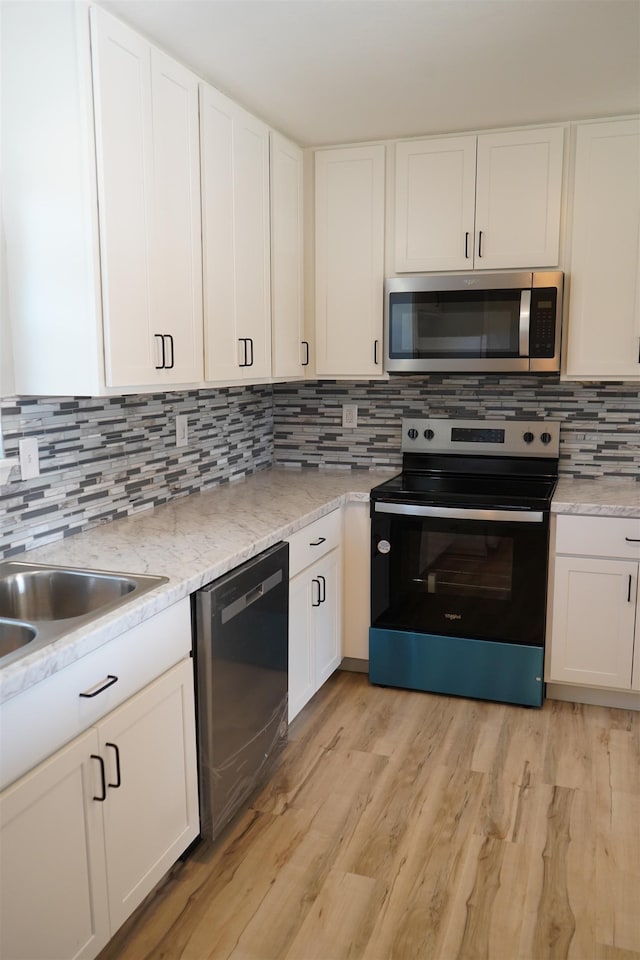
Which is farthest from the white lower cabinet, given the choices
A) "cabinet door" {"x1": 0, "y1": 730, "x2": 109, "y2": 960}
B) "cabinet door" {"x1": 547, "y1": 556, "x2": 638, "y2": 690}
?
"cabinet door" {"x1": 547, "y1": 556, "x2": 638, "y2": 690}

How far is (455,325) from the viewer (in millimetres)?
3205

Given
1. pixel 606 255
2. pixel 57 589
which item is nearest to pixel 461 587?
pixel 606 255

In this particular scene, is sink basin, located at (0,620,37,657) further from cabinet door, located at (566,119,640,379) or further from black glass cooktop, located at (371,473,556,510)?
cabinet door, located at (566,119,640,379)

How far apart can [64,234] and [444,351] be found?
5.65ft

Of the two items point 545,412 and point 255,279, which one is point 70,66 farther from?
point 545,412

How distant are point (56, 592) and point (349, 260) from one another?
205 centimetres

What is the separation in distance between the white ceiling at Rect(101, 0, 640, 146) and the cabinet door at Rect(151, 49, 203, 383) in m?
0.14

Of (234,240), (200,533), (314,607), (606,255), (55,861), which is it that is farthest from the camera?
(606,255)

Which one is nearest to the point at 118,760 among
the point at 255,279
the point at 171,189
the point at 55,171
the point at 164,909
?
the point at 164,909

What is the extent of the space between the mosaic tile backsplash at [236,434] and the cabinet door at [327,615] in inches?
25.2

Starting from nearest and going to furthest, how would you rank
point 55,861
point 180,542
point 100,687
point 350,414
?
point 55,861, point 100,687, point 180,542, point 350,414

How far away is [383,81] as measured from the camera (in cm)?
259

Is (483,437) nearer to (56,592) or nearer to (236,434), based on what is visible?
(236,434)

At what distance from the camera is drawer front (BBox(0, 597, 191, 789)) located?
1411 millimetres
